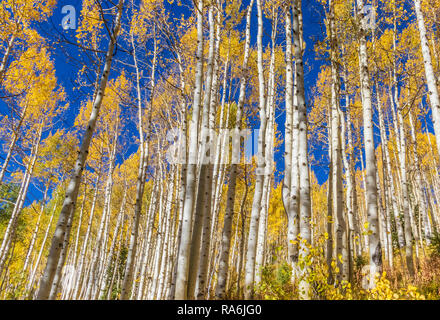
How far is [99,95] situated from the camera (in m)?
4.15

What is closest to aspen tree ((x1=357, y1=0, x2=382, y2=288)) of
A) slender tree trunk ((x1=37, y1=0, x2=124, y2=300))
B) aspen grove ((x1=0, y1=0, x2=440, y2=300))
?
aspen grove ((x1=0, y1=0, x2=440, y2=300))

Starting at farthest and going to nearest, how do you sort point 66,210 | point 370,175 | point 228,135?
point 228,135 → point 370,175 → point 66,210

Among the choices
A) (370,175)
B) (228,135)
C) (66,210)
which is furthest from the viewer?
(228,135)

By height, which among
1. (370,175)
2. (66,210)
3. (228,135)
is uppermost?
(228,135)

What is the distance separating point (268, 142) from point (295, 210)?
4.54 metres

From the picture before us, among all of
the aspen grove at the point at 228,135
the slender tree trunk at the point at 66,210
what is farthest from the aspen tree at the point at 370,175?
the slender tree trunk at the point at 66,210

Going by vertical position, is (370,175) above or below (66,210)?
above

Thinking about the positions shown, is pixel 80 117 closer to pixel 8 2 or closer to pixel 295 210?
pixel 8 2

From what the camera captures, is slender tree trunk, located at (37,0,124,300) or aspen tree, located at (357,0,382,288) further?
aspen tree, located at (357,0,382,288)

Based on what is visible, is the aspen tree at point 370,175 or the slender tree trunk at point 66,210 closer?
the slender tree trunk at point 66,210

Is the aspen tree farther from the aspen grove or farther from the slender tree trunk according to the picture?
the slender tree trunk

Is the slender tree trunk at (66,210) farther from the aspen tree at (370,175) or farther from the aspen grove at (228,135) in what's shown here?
the aspen tree at (370,175)

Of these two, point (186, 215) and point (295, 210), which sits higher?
point (295, 210)
